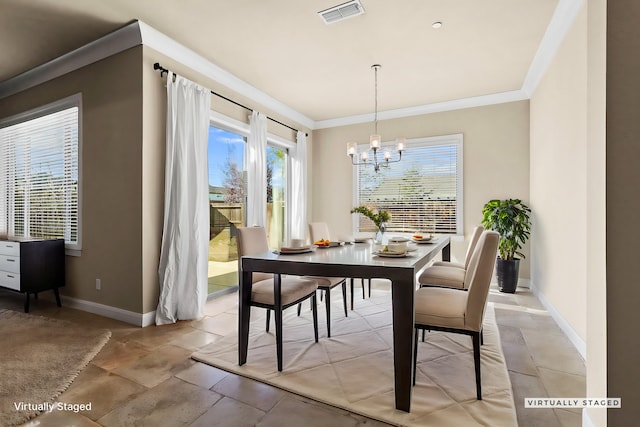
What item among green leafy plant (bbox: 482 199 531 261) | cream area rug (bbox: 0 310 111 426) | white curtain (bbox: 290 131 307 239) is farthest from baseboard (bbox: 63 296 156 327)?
green leafy plant (bbox: 482 199 531 261)

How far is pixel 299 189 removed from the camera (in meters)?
5.54

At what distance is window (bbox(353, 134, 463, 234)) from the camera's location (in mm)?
5012

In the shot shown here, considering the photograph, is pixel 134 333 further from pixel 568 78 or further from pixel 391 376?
pixel 568 78

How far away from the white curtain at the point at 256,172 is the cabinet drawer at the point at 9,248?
247 centimetres

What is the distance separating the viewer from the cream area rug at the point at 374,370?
68.1 inches

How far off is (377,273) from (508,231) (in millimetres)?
3192

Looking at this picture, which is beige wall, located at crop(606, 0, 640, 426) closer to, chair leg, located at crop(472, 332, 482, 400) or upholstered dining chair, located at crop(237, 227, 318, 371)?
chair leg, located at crop(472, 332, 482, 400)

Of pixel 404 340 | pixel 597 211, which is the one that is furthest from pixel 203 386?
pixel 597 211

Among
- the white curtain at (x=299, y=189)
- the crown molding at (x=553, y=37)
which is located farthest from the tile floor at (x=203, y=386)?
the crown molding at (x=553, y=37)

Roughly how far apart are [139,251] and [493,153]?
479 centimetres

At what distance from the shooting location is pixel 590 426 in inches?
57.9

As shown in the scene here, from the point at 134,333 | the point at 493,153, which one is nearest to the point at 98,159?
the point at 134,333

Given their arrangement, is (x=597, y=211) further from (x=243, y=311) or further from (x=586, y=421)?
(x=243, y=311)

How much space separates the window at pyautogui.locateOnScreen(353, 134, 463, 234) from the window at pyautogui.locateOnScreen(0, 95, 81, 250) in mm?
4133
